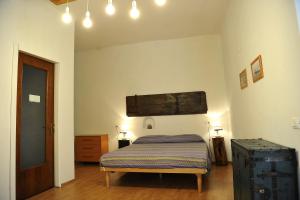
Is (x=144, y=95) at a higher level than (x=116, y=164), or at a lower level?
higher

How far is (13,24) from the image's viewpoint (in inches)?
114

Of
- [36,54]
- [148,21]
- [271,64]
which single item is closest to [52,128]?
[36,54]

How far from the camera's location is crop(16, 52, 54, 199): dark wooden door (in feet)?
9.72

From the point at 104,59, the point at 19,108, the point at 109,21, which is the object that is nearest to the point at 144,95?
the point at 104,59

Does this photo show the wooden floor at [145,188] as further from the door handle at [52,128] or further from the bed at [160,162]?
the door handle at [52,128]

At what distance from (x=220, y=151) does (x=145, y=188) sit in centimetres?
218

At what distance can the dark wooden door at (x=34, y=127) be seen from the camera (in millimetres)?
2964

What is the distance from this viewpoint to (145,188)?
3.23m

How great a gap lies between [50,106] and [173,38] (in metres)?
3.40

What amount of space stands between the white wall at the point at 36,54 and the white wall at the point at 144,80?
186cm

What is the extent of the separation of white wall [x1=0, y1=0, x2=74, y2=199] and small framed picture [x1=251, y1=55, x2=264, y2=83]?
9.99 feet

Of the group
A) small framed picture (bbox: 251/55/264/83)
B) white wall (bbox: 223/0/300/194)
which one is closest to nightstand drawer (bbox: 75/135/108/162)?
white wall (bbox: 223/0/300/194)

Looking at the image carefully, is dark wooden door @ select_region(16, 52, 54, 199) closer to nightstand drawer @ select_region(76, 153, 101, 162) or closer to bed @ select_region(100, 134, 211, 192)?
bed @ select_region(100, 134, 211, 192)

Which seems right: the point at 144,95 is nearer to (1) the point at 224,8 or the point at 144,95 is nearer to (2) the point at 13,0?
(1) the point at 224,8
